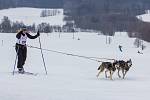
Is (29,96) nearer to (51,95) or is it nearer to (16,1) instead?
(51,95)

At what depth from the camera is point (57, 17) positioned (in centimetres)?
14975

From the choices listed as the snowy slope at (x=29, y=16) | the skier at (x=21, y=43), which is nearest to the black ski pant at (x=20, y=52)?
the skier at (x=21, y=43)

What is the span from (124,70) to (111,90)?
3.80 m

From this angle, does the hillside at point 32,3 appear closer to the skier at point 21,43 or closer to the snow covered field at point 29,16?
the snow covered field at point 29,16

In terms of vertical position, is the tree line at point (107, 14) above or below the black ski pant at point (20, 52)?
below

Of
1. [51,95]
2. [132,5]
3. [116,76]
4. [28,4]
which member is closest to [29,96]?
[51,95]

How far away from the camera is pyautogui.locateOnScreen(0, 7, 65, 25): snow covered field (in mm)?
141625

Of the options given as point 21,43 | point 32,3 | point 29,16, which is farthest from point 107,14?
point 21,43

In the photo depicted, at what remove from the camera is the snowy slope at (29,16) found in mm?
141625

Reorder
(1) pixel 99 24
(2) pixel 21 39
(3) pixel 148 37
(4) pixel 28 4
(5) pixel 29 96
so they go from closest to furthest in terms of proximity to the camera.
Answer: (5) pixel 29 96 < (2) pixel 21 39 < (3) pixel 148 37 < (1) pixel 99 24 < (4) pixel 28 4

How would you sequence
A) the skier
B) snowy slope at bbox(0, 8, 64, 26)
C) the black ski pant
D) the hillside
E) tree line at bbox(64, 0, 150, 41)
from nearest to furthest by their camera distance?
the skier, the black ski pant, tree line at bbox(64, 0, 150, 41), snowy slope at bbox(0, 8, 64, 26), the hillside

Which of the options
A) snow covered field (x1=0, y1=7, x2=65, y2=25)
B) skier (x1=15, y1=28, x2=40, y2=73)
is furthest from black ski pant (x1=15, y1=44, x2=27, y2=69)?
snow covered field (x1=0, y1=7, x2=65, y2=25)

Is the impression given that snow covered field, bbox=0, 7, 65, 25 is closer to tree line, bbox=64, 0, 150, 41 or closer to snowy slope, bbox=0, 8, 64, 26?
snowy slope, bbox=0, 8, 64, 26

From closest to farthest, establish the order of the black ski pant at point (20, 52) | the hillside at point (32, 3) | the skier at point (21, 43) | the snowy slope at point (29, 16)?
the skier at point (21, 43) → the black ski pant at point (20, 52) → the snowy slope at point (29, 16) → the hillside at point (32, 3)
